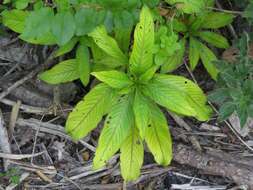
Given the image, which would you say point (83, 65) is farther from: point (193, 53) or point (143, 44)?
point (193, 53)

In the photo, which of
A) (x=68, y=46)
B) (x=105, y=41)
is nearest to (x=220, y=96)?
(x=105, y=41)

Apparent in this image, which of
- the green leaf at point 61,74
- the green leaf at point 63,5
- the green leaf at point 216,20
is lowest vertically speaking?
the green leaf at point 61,74

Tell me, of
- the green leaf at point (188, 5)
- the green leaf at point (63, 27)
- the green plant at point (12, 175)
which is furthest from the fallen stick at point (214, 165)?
the green leaf at point (63, 27)

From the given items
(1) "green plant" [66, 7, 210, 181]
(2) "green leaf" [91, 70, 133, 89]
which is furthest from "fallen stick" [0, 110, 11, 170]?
(2) "green leaf" [91, 70, 133, 89]

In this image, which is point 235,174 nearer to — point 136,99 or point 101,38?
point 136,99

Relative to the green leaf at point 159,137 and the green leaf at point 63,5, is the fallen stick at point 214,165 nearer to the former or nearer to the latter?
the green leaf at point 159,137

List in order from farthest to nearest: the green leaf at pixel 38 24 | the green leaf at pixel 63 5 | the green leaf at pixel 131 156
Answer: the green leaf at pixel 131 156, the green leaf at pixel 63 5, the green leaf at pixel 38 24

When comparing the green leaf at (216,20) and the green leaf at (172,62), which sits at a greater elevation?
the green leaf at (216,20)

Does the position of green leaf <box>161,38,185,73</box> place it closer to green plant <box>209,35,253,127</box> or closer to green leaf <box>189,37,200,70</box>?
green leaf <box>189,37,200,70</box>
